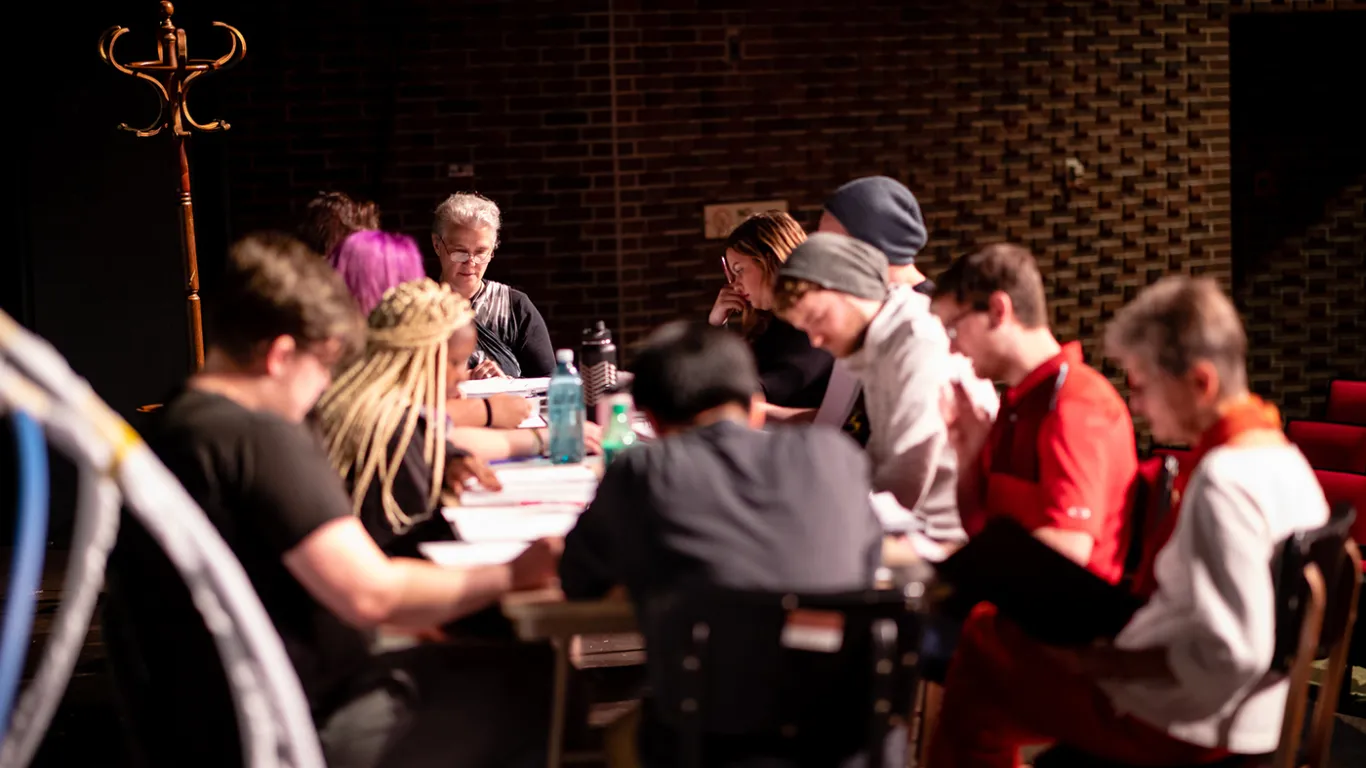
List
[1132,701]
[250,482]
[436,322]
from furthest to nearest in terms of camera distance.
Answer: [436,322] → [1132,701] → [250,482]

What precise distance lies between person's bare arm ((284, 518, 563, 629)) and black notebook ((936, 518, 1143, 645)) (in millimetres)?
658

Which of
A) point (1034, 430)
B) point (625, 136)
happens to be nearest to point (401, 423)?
point (1034, 430)

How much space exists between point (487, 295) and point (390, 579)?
9.19ft

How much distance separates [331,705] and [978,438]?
136 cm

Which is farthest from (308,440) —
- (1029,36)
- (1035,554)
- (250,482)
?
(1029,36)

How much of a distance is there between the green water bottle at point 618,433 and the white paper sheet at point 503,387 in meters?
0.98

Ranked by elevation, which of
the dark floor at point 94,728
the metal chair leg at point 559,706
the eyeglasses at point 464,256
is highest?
the eyeglasses at point 464,256

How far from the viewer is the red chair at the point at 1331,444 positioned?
4090 millimetres

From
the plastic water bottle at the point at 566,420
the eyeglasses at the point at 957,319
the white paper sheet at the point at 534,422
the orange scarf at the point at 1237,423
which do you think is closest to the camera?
the orange scarf at the point at 1237,423

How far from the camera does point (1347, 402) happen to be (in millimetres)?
4559

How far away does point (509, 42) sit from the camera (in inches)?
244

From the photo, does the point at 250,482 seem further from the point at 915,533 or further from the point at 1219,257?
the point at 1219,257

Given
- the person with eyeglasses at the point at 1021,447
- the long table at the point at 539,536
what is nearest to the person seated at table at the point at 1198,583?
the person with eyeglasses at the point at 1021,447

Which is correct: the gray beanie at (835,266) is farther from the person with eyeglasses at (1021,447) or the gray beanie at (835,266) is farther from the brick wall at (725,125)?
the brick wall at (725,125)
